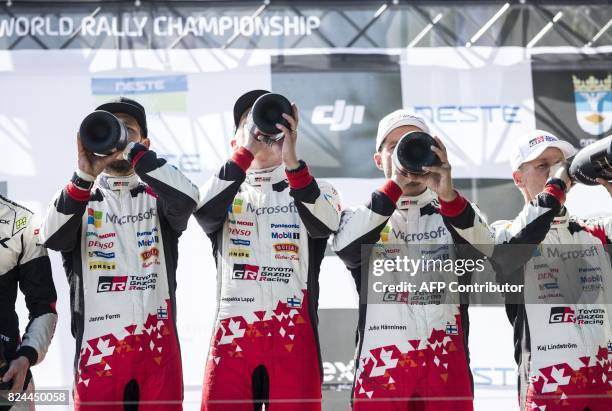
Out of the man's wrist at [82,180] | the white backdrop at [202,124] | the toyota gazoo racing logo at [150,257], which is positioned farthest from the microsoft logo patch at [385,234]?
the white backdrop at [202,124]

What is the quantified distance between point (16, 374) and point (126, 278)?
443 millimetres

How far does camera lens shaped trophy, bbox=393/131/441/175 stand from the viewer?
267 cm

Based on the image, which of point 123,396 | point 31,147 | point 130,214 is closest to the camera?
point 123,396

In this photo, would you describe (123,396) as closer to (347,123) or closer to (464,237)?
(464,237)

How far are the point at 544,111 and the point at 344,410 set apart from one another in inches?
67.6

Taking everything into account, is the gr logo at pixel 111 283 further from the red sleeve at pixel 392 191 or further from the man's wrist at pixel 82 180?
the red sleeve at pixel 392 191

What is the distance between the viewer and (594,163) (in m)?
2.74

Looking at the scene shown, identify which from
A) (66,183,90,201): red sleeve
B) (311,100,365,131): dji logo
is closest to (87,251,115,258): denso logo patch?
(66,183,90,201): red sleeve

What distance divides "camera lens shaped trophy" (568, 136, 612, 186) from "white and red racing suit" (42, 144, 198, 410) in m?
1.24

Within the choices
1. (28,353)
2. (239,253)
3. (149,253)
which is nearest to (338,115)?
(239,253)

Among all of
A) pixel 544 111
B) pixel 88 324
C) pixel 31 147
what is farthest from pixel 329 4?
pixel 88 324

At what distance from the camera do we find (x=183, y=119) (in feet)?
13.6

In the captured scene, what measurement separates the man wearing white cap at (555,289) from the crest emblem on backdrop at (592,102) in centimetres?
114

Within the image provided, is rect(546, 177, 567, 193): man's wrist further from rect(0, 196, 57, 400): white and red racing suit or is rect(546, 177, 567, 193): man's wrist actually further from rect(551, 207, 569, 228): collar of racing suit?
rect(0, 196, 57, 400): white and red racing suit
